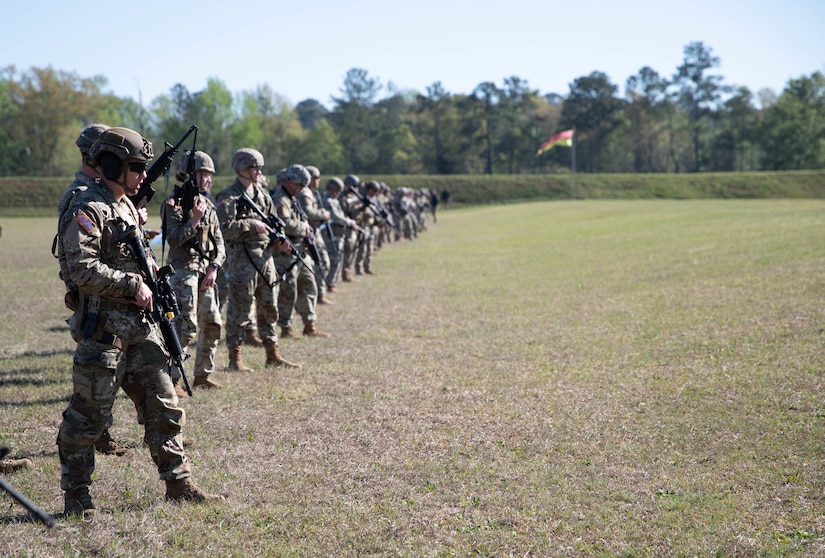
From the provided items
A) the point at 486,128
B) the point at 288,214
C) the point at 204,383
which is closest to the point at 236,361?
the point at 204,383

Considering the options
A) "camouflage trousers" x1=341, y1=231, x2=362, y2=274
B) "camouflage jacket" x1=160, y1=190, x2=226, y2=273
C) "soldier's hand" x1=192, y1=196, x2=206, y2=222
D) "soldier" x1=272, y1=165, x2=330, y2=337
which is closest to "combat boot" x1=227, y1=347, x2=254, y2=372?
"soldier" x1=272, y1=165, x2=330, y2=337

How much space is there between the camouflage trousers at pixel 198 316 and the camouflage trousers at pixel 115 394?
2.51 m

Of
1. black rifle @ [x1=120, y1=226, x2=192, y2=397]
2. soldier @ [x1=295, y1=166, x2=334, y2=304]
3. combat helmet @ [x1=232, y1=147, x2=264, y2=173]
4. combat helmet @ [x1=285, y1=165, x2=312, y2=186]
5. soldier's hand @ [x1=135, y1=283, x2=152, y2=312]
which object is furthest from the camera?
soldier @ [x1=295, y1=166, x2=334, y2=304]

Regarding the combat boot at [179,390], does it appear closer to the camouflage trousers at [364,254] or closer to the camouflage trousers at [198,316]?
the camouflage trousers at [198,316]

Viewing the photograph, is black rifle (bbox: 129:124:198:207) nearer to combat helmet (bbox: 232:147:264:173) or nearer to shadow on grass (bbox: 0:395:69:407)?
combat helmet (bbox: 232:147:264:173)

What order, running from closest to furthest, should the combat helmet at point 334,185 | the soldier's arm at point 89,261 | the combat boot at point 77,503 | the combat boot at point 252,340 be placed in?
→ the soldier's arm at point 89,261 < the combat boot at point 77,503 < the combat boot at point 252,340 < the combat helmet at point 334,185

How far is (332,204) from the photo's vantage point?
51.4 ft

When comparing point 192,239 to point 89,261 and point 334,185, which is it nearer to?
point 89,261

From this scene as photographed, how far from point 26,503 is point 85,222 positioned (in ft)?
5.26

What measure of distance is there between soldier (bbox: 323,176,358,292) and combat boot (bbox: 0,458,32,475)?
33.3ft

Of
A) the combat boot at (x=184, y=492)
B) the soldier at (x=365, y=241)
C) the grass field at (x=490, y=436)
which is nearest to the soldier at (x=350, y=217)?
the soldier at (x=365, y=241)

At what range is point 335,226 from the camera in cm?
1631

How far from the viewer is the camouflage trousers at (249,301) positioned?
8.52 m

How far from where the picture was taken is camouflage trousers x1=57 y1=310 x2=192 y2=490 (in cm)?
443
